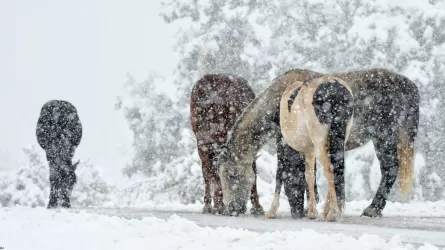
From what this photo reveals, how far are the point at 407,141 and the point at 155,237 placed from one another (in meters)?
4.58

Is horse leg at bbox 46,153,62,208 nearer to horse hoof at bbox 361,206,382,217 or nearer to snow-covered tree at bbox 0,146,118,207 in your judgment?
horse hoof at bbox 361,206,382,217

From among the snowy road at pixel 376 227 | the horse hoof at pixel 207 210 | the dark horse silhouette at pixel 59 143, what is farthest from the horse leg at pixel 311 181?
the dark horse silhouette at pixel 59 143

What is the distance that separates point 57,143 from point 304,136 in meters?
4.66

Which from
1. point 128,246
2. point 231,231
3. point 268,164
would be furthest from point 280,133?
point 268,164

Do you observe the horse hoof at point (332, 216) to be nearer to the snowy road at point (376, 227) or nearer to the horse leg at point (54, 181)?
the snowy road at point (376, 227)

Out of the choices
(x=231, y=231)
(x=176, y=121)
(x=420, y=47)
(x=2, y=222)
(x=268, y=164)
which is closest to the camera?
(x=231, y=231)

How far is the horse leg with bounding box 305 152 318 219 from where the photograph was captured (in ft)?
27.4

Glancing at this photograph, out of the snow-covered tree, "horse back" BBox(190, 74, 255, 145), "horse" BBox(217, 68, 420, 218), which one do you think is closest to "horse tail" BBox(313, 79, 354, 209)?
"horse" BBox(217, 68, 420, 218)

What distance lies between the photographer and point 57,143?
436 inches

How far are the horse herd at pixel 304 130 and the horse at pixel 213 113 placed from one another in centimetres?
2

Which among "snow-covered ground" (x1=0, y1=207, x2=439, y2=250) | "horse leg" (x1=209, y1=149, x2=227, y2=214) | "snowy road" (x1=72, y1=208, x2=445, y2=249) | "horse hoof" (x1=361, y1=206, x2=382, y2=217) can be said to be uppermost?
"horse leg" (x1=209, y1=149, x2=227, y2=214)

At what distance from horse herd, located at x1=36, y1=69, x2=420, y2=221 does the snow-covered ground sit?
207 centimetres

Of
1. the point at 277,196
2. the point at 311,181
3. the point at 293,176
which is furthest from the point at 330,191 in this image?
the point at 277,196

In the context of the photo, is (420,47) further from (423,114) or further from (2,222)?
(2,222)
